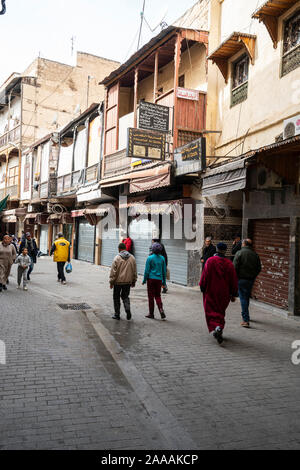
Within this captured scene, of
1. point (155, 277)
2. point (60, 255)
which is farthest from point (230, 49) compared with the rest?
point (60, 255)

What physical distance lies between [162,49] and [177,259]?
734 cm

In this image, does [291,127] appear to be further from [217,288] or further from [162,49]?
[162,49]

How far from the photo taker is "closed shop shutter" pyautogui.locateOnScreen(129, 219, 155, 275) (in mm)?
15250

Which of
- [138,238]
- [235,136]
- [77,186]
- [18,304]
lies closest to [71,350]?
[18,304]

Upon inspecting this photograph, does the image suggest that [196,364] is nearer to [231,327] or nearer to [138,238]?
[231,327]

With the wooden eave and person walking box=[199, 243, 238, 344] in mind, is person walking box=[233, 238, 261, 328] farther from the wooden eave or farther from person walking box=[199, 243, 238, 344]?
the wooden eave

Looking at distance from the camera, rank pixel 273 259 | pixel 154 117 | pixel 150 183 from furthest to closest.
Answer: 1. pixel 150 183
2. pixel 154 117
3. pixel 273 259

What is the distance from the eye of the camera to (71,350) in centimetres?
553

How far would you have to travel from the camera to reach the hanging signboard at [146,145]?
11945 mm

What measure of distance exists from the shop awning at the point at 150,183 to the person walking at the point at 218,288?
19.8 ft

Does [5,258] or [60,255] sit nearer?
[5,258]

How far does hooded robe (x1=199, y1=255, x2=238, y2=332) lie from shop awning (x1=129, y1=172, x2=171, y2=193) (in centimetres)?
606

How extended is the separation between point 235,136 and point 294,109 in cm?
264

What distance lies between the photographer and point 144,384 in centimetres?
431
